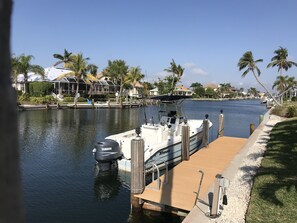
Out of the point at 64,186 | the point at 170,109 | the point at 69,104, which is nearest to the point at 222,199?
the point at 64,186

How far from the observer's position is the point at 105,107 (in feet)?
177

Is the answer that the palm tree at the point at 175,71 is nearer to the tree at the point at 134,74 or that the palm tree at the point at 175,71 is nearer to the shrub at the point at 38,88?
the tree at the point at 134,74

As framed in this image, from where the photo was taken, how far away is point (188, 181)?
10.7 metres

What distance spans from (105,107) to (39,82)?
578 inches

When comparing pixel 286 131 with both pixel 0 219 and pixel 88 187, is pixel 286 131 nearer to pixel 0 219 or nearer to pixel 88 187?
pixel 88 187

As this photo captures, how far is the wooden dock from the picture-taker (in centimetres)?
902

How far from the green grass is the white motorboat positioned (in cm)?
404

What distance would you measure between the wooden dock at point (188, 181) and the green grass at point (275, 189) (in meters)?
1.75

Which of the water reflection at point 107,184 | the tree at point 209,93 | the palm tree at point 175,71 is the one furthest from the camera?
the tree at point 209,93

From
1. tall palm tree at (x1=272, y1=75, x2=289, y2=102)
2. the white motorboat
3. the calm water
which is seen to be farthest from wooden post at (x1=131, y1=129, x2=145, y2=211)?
tall palm tree at (x1=272, y1=75, x2=289, y2=102)

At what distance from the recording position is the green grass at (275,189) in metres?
6.78

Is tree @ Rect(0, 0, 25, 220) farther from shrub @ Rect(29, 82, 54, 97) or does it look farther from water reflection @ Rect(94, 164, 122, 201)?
shrub @ Rect(29, 82, 54, 97)

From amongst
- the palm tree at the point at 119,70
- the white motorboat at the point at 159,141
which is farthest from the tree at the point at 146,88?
the white motorboat at the point at 159,141

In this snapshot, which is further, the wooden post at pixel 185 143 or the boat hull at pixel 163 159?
the wooden post at pixel 185 143
